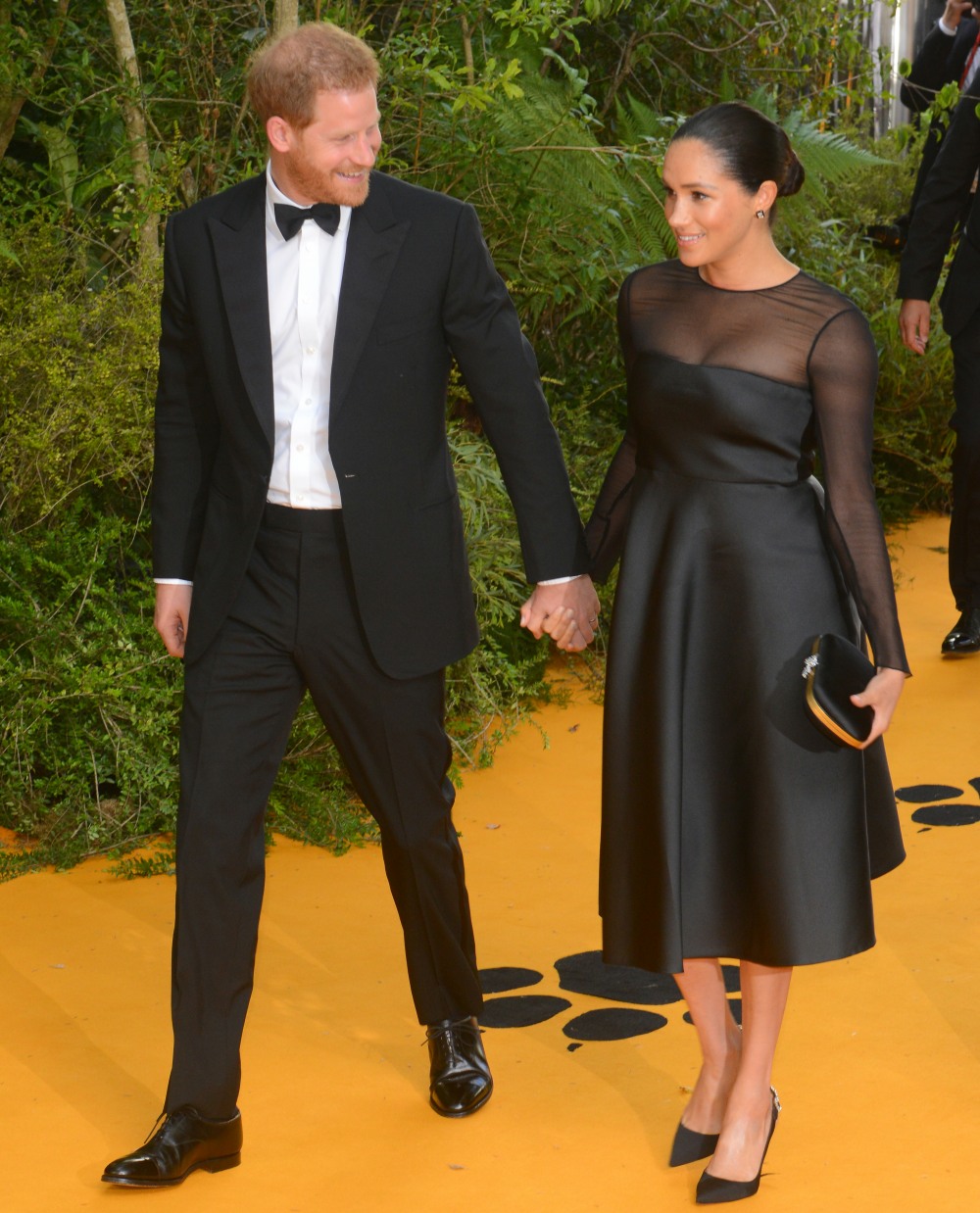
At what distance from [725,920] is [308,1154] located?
34.9 inches

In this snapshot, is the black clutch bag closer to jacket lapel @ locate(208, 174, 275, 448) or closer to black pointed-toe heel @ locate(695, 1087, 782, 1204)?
black pointed-toe heel @ locate(695, 1087, 782, 1204)

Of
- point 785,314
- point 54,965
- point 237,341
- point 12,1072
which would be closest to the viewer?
point 785,314

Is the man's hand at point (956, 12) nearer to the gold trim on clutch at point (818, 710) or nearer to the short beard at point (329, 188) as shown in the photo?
the short beard at point (329, 188)

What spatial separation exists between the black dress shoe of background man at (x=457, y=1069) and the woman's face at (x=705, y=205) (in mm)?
1489

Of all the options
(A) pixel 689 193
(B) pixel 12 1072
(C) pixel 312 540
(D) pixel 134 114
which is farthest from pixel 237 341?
(D) pixel 134 114

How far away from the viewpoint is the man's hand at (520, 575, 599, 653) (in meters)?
2.96

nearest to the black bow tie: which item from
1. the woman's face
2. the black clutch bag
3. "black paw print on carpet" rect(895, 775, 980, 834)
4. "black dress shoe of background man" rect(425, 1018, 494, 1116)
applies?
the woman's face

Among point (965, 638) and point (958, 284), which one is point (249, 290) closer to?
point (958, 284)

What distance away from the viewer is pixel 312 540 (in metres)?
2.89

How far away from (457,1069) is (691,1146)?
1.53 feet

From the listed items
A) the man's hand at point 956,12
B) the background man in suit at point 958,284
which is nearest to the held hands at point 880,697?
the background man in suit at point 958,284

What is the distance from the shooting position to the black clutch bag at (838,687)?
2.61 metres

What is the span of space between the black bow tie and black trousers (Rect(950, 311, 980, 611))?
332 cm

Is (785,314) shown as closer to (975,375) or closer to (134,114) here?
(975,375)
